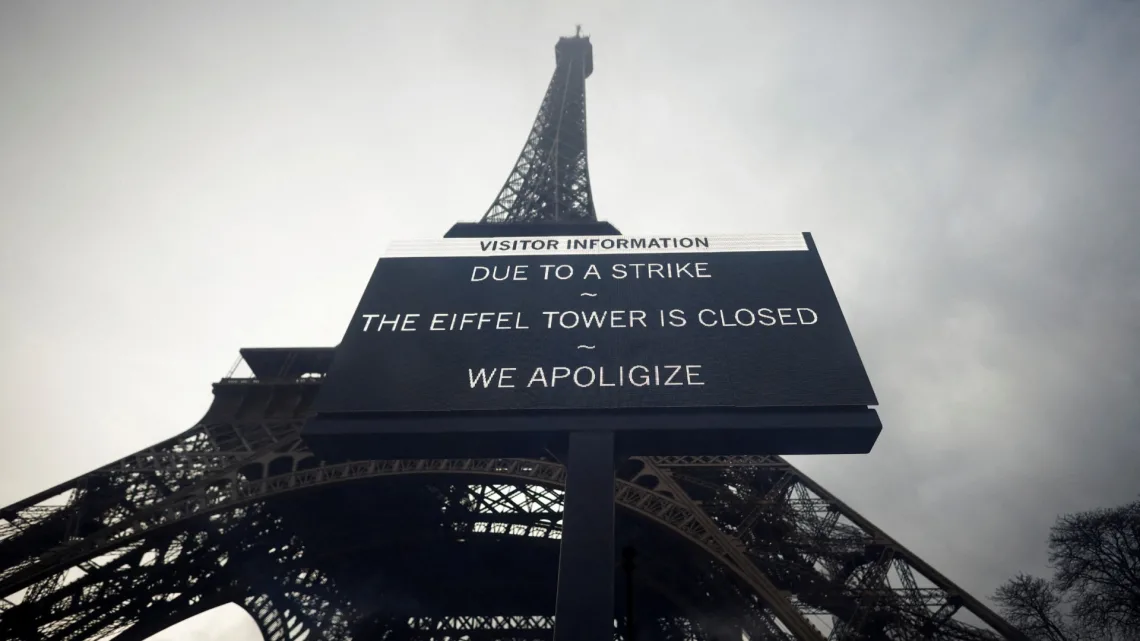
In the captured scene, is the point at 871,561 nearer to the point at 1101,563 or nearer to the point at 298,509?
the point at 1101,563

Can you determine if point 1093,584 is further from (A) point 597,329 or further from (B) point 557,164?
(B) point 557,164

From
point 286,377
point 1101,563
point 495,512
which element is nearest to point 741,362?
point 1101,563

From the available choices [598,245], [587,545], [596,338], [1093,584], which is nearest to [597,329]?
[596,338]

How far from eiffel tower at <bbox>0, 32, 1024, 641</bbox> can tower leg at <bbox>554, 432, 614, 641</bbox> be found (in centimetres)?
446

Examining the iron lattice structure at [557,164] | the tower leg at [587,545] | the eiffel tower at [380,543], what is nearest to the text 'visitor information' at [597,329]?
the tower leg at [587,545]

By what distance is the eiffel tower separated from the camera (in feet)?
48.4

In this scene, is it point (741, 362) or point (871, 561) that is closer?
point (741, 362)

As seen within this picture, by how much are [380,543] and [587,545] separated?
61.1ft

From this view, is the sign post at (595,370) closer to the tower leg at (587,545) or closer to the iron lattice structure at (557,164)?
the tower leg at (587,545)

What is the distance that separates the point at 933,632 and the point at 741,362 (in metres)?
10.0

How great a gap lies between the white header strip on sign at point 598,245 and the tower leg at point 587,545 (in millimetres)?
3835

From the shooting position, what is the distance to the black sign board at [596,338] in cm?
788

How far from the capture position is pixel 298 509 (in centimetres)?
2109

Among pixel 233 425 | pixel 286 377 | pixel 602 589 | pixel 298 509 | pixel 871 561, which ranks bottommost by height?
pixel 602 589
